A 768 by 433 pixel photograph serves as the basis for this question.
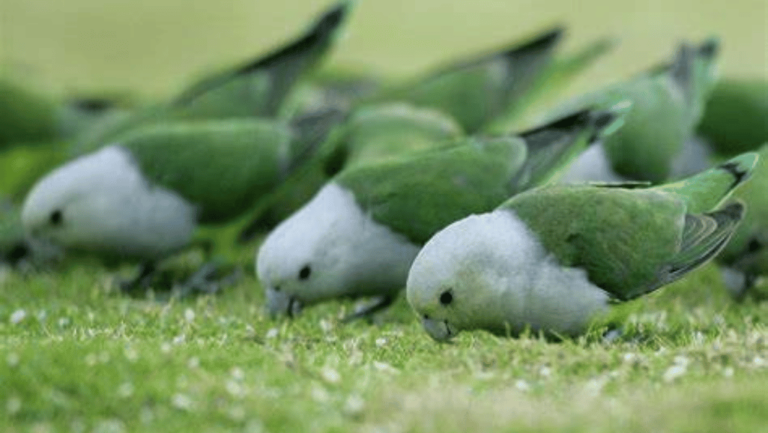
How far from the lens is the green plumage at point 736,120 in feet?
32.7

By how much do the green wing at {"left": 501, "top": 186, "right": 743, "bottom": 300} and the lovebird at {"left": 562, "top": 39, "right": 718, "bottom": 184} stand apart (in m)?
2.32

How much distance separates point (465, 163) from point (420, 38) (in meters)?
11.8

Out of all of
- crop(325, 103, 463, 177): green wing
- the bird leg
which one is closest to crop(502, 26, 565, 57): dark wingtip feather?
crop(325, 103, 463, 177): green wing

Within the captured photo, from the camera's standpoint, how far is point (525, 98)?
9.89 metres

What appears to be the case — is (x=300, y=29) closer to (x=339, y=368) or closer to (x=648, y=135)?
(x=648, y=135)

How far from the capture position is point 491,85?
9.83 m

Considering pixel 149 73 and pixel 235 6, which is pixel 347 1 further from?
pixel 235 6

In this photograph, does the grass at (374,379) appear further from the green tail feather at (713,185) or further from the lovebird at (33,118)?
the lovebird at (33,118)

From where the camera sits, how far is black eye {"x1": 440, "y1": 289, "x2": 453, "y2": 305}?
6.05 metres

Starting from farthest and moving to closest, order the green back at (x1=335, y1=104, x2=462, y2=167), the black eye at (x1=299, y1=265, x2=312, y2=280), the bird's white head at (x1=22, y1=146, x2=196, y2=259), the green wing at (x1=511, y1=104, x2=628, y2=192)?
the green back at (x1=335, y1=104, x2=462, y2=167) < the bird's white head at (x1=22, y1=146, x2=196, y2=259) < the green wing at (x1=511, y1=104, x2=628, y2=192) < the black eye at (x1=299, y1=265, x2=312, y2=280)

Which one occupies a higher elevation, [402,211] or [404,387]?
[402,211]

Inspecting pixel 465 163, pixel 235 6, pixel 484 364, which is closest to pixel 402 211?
pixel 465 163

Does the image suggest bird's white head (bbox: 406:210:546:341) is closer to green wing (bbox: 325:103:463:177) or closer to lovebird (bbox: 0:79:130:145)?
green wing (bbox: 325:103:463:177)

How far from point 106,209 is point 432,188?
2231mm
